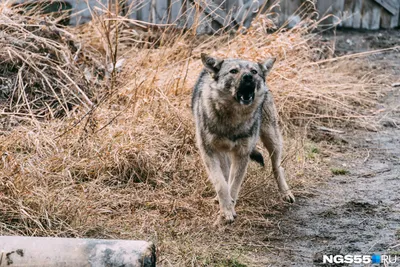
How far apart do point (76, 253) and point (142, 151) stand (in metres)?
2.59

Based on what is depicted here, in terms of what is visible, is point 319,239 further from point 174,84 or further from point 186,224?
point 174,84

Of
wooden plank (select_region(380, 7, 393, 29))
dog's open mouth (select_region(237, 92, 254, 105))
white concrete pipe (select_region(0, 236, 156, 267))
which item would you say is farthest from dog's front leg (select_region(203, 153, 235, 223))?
wooden plank (select_region(380, 7, 393, 29))

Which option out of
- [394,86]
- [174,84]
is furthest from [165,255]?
[394,86]

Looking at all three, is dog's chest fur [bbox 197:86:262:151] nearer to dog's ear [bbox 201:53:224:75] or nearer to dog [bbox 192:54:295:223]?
dog [bbox 192:54:295:223]

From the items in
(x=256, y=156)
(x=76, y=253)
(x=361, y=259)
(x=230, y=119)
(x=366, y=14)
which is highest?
(x=76, y=253)

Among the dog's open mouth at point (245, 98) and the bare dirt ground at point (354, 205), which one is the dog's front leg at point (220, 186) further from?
the dog's open mouth at point (245, 98)

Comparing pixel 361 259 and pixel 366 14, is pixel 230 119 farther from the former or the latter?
pixel 366 14

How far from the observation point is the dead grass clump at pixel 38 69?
7.18 m

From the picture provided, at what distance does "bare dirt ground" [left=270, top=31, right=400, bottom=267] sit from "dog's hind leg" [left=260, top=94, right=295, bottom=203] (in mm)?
261

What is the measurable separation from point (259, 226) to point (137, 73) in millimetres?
2857

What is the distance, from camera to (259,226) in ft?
18.4

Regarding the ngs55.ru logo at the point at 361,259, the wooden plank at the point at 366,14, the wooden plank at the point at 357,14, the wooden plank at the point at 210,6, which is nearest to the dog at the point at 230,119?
the ngs55.ru logo at the point at 361,259

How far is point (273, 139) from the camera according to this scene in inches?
253

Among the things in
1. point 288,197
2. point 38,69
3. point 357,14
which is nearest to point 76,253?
point 288,197
